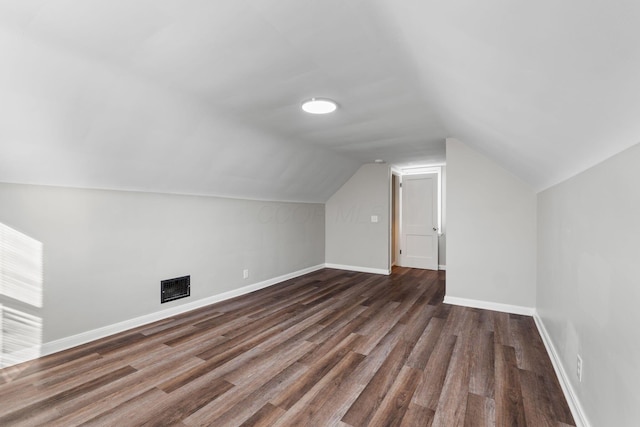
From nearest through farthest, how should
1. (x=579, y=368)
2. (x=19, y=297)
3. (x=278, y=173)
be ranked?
(x=579, y=368) → (x=19, y=297) → (x=278, y=173)

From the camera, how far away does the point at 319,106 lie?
2645mm

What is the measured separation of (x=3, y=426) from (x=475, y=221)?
15.0 feet

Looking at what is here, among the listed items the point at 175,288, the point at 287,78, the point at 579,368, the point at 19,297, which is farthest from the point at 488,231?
the point at 19,297

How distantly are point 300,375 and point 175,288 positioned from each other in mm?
2055

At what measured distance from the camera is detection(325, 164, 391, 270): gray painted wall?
582 cm

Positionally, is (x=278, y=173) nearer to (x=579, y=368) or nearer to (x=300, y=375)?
(x=300, y=375)

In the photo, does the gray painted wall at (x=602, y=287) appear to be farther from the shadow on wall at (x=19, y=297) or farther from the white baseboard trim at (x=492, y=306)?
the shadow on wall at (x=19, y=297)

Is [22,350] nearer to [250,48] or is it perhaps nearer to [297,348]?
[297,348]

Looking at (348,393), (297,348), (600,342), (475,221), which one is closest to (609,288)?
(600,342)

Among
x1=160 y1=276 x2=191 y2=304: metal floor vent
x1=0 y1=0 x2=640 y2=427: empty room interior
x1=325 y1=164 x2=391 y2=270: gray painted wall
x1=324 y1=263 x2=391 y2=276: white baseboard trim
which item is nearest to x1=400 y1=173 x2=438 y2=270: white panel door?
x1=325 y1=164 x2=391 y2=270: gray painted wall

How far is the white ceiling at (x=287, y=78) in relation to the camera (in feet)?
3.17

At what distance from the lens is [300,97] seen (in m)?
2.54

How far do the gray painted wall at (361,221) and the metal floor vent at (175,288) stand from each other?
3375 mm

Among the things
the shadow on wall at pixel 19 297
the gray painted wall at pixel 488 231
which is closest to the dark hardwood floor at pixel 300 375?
the shadow on wall at pixel 19 297
